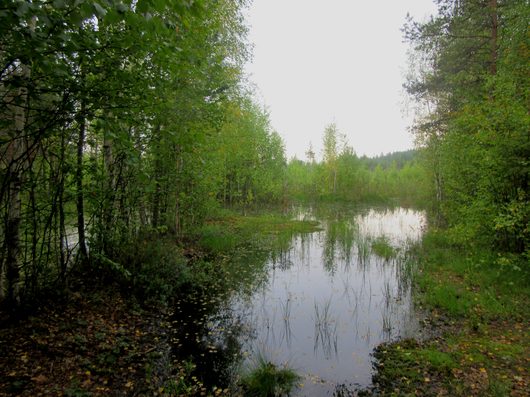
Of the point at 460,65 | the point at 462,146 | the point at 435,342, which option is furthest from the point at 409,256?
the point at 460,65

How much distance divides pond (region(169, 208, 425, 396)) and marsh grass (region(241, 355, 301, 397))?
174 mm

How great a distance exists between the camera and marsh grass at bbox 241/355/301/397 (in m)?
4.21

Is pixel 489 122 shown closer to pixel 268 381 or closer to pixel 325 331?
pixel 325 331

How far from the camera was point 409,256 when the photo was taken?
1073 cm

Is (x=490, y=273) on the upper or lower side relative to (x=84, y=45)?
lower

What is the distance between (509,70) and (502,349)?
7743 mm

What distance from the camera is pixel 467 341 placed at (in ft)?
17.6

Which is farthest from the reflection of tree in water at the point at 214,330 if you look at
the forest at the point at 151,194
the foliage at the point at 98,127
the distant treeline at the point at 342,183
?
the distant treeline at the point at 342,183

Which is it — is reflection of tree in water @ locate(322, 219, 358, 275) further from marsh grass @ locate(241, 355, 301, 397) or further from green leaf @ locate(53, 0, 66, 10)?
green leaf @ locate(53, 0, 66, 10)

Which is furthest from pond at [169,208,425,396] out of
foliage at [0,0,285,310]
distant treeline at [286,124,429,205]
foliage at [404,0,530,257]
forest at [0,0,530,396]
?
distant treeline at [286,124,429,205]

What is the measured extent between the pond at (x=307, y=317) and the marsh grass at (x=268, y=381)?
0.17m

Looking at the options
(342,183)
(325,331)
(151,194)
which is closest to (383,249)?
(325,331)

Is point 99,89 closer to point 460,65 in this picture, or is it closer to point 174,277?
point 174,277

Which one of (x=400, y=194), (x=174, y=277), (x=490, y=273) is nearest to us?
(x=174, y=277)
